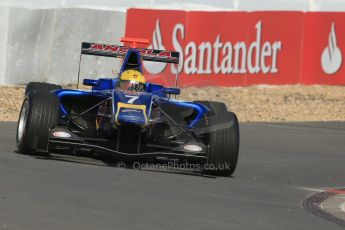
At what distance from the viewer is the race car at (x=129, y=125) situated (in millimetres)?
9805

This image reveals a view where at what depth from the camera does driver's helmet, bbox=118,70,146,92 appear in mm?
10828

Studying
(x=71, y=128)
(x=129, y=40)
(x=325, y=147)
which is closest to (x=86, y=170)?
(x=71, y=128)

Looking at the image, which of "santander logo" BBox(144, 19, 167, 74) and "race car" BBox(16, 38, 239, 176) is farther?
"santander logo" BBox(144, 19, 167, 74)

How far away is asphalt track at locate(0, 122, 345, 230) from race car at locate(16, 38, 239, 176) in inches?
7.9

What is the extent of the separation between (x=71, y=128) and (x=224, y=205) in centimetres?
286

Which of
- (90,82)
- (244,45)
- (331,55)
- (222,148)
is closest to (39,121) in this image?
(90,82)

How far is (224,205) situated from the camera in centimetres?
806

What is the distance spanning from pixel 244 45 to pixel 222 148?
10.4 m

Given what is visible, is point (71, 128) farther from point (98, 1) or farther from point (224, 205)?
point (98, 1)

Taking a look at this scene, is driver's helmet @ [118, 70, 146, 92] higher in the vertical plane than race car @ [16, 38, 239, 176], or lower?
higher

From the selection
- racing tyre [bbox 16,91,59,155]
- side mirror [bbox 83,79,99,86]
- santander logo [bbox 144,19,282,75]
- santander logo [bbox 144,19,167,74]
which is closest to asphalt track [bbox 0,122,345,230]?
racing tyre [bbox 16,91,59,155]

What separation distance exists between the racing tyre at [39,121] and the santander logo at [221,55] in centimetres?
900

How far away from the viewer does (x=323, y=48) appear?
2100 centimetres

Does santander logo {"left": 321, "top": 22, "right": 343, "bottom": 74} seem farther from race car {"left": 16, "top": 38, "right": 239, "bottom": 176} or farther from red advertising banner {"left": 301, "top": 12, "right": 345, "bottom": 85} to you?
race car {"left": 16, "top": 38, "right": 239, "bottom": 176}
